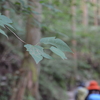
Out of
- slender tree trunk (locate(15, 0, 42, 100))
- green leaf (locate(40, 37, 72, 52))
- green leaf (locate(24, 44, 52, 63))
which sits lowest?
green leaf (locate(24, 44, 52, 63))

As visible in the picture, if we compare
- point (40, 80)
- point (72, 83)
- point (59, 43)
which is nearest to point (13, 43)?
point (40, 80)

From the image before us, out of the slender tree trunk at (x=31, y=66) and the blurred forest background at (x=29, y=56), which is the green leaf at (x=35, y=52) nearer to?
the blurred forest background at (x=29, y=56)

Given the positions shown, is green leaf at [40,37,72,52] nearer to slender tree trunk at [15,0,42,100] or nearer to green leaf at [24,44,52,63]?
green leaf at [24,44,52,63]

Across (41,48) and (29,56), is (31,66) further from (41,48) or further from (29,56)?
(41,48)

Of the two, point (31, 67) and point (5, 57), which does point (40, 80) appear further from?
point (31, 67)

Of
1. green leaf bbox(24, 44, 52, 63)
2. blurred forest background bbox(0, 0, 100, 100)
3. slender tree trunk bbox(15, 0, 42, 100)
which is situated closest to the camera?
green leaf bbox(24, 44, 52, 63)

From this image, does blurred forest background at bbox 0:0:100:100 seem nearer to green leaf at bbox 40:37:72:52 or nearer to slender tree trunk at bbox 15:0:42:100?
slender tree trunk at bbox 15:0:42:100

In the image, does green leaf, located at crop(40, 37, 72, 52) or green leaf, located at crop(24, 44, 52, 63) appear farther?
green leaf, located at crop(40, 37, 72, 52)

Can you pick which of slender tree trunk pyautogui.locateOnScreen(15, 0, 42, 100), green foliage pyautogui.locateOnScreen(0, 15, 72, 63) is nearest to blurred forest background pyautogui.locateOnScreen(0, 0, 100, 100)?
slender tree trunk pyautogui.locateOnScreen(15, 0, 42, 100)

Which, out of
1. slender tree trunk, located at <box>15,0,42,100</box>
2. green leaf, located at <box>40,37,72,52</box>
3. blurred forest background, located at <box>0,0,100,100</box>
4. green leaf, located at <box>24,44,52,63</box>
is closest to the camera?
green leaf, located at <box>24,44,52,63</box>

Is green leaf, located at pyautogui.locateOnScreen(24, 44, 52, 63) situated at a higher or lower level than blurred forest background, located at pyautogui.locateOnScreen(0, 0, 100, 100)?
lower

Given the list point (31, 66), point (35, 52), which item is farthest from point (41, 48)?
point (31, 66)

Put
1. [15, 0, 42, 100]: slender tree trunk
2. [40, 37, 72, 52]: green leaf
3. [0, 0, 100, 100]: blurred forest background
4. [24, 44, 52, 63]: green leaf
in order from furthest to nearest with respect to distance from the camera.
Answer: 1. [15, 0, 42, 100]: slender tree trunk
2. [0, 0, 100, 100]: blurred forest background
3. [40, 37, 72, 52]: green leaf
4. [24, 44, 52, 63]: green leaf

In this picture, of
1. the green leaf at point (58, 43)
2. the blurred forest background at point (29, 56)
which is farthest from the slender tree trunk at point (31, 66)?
the green leaf at point (58, 43)
